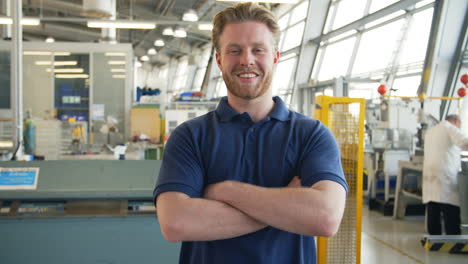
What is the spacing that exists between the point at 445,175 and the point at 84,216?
4.03m

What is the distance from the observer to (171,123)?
574cm

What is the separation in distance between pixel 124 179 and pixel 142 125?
3469mm

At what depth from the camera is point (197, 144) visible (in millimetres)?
1255

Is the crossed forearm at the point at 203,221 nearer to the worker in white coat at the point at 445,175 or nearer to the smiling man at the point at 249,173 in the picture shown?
the smiling man at the point at 249,173

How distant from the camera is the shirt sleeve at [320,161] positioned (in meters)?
1.20

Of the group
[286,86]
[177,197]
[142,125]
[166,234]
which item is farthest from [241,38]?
[286,86]

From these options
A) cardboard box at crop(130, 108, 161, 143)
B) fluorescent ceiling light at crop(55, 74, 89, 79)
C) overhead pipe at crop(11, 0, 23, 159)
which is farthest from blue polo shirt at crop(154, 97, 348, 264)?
fluorescent ceiling light at crop(55, 74, 89, 79)

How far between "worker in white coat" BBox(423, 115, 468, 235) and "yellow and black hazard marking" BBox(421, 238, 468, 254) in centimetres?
47

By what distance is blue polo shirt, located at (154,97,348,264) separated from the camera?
1.19 meters

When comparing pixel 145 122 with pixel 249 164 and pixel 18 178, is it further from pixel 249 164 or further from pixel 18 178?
pixel 249 164

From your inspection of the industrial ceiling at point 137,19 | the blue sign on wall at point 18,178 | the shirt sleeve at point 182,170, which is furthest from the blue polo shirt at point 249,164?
the industrial ceiling at point 137,19

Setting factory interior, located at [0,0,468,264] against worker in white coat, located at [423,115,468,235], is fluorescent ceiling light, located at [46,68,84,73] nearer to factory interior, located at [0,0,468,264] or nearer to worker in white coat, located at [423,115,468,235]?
factory interior, located at [0,0,468,264]

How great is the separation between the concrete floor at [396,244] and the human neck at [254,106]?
3280mm

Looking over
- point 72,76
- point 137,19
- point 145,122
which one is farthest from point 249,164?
point 137,19
